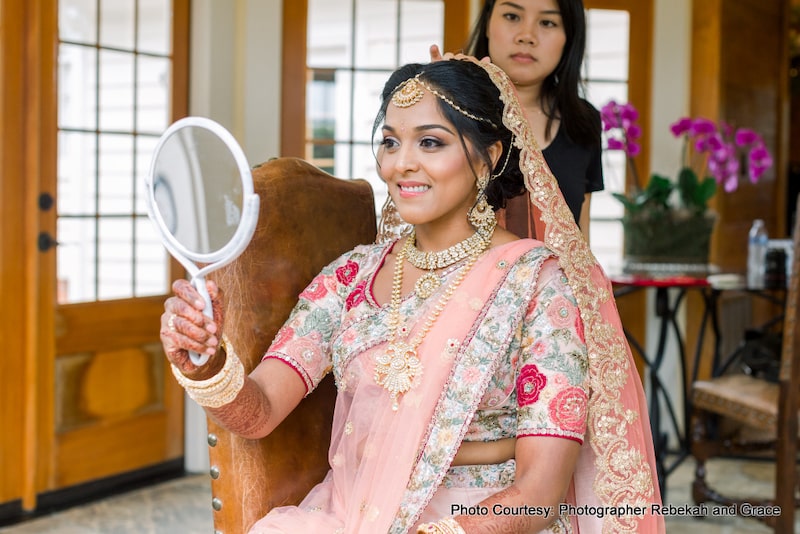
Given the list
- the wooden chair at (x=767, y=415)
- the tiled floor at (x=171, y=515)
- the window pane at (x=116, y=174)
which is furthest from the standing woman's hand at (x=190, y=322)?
the window pane at (x=116, y=174)

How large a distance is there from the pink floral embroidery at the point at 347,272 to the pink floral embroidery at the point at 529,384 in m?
0.40

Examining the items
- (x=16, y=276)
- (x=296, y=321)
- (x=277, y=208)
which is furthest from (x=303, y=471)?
(x=16, y=276)

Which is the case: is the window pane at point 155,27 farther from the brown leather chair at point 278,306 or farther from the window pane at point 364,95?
the brown leather chair at point 278,306

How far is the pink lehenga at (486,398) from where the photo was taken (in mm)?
1512

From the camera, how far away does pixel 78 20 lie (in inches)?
146

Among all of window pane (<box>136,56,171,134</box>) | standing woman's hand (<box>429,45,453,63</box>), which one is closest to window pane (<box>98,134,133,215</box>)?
window pane (<box>136,56,171,134</box>)

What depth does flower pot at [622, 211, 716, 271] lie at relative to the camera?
3.74 m

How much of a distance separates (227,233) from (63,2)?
2.73m

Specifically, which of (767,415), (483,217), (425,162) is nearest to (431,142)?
(425,162)

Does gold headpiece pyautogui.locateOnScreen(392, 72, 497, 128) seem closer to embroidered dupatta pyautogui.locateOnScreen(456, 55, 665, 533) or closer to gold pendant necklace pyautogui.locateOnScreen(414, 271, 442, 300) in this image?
embroidered dupatta pyautogui.locateOnScreen(456, 55, 665, 533)

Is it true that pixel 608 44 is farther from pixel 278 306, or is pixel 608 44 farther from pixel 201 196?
pixel 201 196

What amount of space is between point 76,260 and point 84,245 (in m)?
0.09

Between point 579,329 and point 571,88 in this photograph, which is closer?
point 579,329

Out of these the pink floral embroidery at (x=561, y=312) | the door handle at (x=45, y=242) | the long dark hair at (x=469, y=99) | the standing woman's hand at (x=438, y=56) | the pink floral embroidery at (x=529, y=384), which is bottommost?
the pink floral embroidery at (x=529, y=384)
